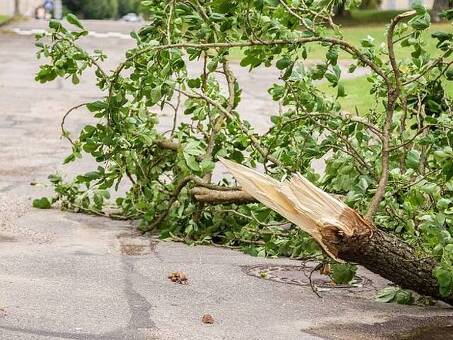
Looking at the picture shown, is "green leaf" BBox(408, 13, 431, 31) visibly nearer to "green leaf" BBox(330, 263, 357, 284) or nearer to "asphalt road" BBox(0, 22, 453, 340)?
"green leaf" BBox(330, 263, 357, 284)

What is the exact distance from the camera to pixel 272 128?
8.53 m

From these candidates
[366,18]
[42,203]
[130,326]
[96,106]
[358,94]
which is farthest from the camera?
[366,18]

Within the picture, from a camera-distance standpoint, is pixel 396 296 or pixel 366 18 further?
pixel 366 18

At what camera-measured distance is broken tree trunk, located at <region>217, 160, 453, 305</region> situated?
20.4ft

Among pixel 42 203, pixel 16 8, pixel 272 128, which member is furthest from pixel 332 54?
pixel 16 8

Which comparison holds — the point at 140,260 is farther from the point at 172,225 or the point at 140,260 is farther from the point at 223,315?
the point at 223,315

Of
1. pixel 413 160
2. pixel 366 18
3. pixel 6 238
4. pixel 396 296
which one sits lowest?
pixel 366 18

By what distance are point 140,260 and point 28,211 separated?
7.40ft

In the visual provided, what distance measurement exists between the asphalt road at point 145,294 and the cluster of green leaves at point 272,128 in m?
0.31

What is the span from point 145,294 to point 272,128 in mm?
2049

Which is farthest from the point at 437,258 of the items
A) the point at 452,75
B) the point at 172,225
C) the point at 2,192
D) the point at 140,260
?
the point at 2,192

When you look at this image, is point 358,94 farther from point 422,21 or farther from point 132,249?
point 422,21

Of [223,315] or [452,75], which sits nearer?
[223,315]

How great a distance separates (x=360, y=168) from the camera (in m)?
7.75
